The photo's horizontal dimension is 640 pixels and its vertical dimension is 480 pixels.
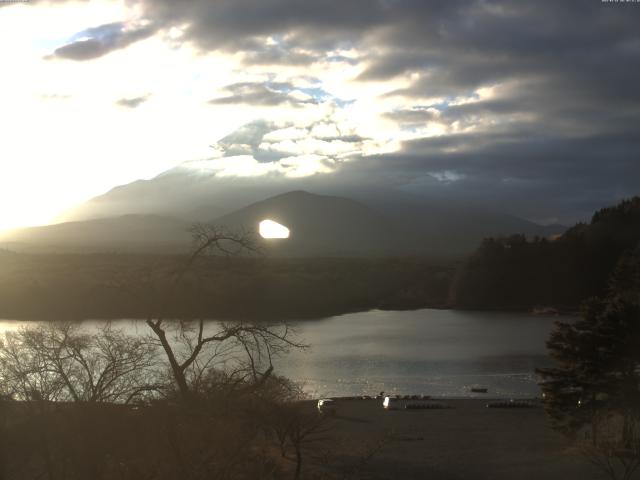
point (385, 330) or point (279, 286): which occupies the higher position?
point (279, 286)

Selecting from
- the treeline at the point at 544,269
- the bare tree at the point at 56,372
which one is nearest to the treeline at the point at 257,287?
the treeline at the point at 544,269

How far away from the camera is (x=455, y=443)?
17062 mm

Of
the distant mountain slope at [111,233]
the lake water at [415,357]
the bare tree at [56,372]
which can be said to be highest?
the distant mountain slope at [111,233]

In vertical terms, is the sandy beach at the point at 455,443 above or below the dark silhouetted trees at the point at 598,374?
below

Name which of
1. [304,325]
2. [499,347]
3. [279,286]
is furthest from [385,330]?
[279,286]

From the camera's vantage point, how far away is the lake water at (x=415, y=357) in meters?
26.1

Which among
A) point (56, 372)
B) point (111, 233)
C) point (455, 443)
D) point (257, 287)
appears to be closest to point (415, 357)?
point (455, 443)

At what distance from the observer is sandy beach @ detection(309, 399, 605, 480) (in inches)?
548

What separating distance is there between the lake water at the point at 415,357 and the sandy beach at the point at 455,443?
3.42 metres

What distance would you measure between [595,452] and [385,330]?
98.9 ft

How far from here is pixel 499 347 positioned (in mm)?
35688

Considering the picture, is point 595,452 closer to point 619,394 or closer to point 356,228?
point 619,394

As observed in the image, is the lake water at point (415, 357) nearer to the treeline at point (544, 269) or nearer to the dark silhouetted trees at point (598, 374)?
the dark silhouetted trees at point (598, 374)

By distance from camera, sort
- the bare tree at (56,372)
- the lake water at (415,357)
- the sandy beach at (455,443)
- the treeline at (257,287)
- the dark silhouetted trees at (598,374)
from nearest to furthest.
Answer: the bare tree at (56,372) → the sandy beach at (455,443) → the dark silhouetted trees at (598,374) → the lake water at (415,357) → the treeline at (257,287)
